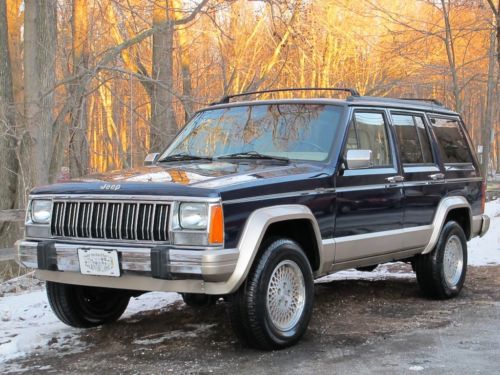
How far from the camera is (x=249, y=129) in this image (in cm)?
584

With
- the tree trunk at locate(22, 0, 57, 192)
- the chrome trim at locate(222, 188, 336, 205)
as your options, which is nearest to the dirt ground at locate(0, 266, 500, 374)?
the chrome trim at locate(222, 188, 336, 205)

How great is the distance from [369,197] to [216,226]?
197 cm

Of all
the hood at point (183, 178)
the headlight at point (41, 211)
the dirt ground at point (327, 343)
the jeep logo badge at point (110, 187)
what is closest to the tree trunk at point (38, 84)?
the dirt ground at point (327, 343)

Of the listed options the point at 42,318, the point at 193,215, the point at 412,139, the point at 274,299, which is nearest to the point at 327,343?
the point at 274,299

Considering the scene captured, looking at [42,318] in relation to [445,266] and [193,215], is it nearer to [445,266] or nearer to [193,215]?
[193,215]

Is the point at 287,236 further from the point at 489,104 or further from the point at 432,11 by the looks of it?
the point at 489,104

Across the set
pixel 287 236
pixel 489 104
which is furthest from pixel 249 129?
pixel 489 104

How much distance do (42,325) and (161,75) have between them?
10891mm

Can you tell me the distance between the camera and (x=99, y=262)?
4477mm

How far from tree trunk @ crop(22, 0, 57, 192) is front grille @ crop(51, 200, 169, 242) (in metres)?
6.96

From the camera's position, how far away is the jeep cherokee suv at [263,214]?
4305 millimetres

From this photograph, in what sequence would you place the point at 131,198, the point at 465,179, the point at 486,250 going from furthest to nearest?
the point at 486,250, the point at 465,179, the point at 131,198

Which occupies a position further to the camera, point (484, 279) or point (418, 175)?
point (484, 279)

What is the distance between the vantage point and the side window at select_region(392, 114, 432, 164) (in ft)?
20.9
